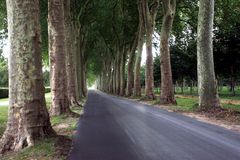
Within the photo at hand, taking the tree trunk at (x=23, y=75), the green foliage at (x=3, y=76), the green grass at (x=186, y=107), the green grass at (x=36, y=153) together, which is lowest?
the green grass at (x=36, y=153)

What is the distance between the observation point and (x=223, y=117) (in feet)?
51.1

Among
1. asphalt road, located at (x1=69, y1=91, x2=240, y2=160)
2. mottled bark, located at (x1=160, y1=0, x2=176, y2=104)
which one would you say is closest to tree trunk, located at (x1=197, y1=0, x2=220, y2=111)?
asphalt road, located at (x1=69, y1=91, x2=240, y2=160)

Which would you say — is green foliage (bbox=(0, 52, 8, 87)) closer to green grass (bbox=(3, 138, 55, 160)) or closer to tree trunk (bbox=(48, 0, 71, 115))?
tree trunk (bbox=(48, 0, 71, 115))

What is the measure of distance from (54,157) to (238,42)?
35041mm

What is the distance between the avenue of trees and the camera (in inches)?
368

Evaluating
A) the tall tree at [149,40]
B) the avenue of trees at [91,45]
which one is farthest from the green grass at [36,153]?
the tall tree at [149,40]

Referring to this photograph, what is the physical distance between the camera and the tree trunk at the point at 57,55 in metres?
17.2

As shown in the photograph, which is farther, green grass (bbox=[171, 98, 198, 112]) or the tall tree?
the tall tree

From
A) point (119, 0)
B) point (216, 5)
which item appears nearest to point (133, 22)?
point (119, 0)

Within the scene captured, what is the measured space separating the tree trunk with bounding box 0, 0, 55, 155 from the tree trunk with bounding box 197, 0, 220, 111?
11121 millimetres

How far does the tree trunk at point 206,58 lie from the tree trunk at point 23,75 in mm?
11121

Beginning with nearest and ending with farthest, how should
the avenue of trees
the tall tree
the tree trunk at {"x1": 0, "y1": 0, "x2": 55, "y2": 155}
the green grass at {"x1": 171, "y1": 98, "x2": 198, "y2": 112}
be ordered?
1. the tree trunk at {"x1": 0, "y1": 0, "x2": 55, "y2": 155}
2. the avenue of trees
3. the green grass at {"x1": 171, "y1": 98, "x2": 198, "y2": 112}
4. the tall tree

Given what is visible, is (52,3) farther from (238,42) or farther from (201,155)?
(238,42)

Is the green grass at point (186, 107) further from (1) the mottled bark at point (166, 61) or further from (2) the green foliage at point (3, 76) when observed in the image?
(2) the green foliage at point (3, 76)
